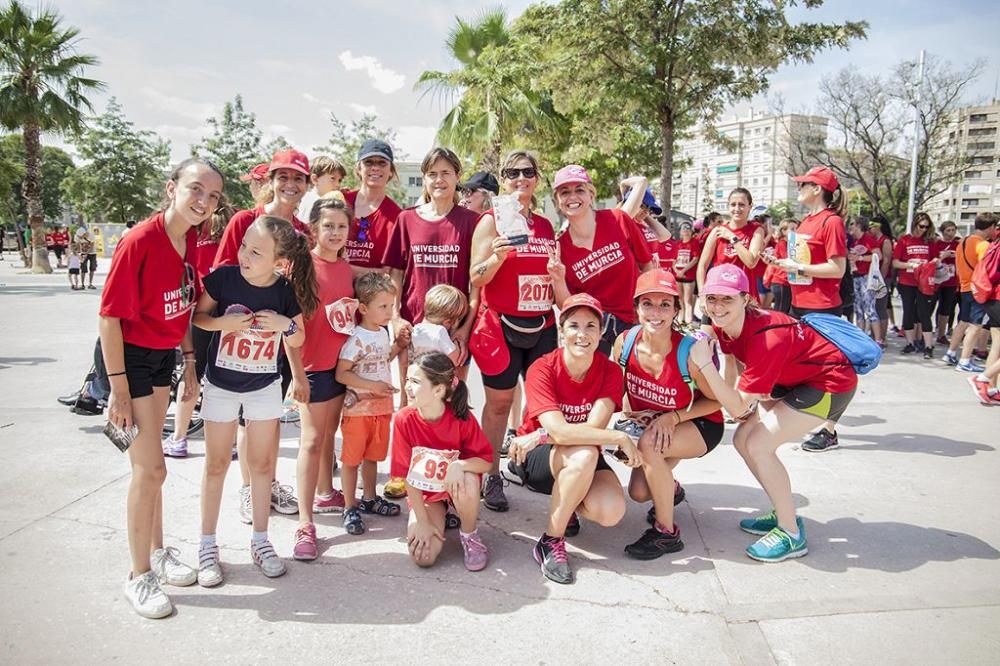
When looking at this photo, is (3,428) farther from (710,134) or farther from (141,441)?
(710,134)

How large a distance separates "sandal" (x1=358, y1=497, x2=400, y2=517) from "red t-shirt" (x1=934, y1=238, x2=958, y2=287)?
9.34 m

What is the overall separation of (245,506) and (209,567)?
743 mm

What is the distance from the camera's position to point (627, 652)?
247 cm

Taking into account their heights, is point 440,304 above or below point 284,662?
above

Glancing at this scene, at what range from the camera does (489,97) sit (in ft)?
57.2

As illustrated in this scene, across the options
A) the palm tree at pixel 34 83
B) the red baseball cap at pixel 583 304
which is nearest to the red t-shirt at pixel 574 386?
the red baseball cap at pixel 583 304

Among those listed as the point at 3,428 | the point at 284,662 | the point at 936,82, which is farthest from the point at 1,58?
the point at 936,82

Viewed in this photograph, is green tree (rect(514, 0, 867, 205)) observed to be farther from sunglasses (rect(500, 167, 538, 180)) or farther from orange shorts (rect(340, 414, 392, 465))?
orange shorts (rect(340, 414, 392, 465))

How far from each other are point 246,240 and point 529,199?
5.62ft

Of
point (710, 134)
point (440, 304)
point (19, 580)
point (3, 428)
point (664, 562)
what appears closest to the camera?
point (19, 580)

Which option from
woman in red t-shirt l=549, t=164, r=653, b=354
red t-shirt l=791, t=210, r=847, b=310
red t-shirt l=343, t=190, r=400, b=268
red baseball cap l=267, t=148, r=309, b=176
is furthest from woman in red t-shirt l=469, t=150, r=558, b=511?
red t-shirt l=791, t=210, r=847, b=310

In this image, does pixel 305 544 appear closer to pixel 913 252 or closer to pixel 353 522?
pixel 353 522

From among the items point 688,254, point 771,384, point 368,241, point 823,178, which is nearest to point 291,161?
point 368,241

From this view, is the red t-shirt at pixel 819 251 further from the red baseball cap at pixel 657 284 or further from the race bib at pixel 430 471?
the race bib at pixel 430 471
